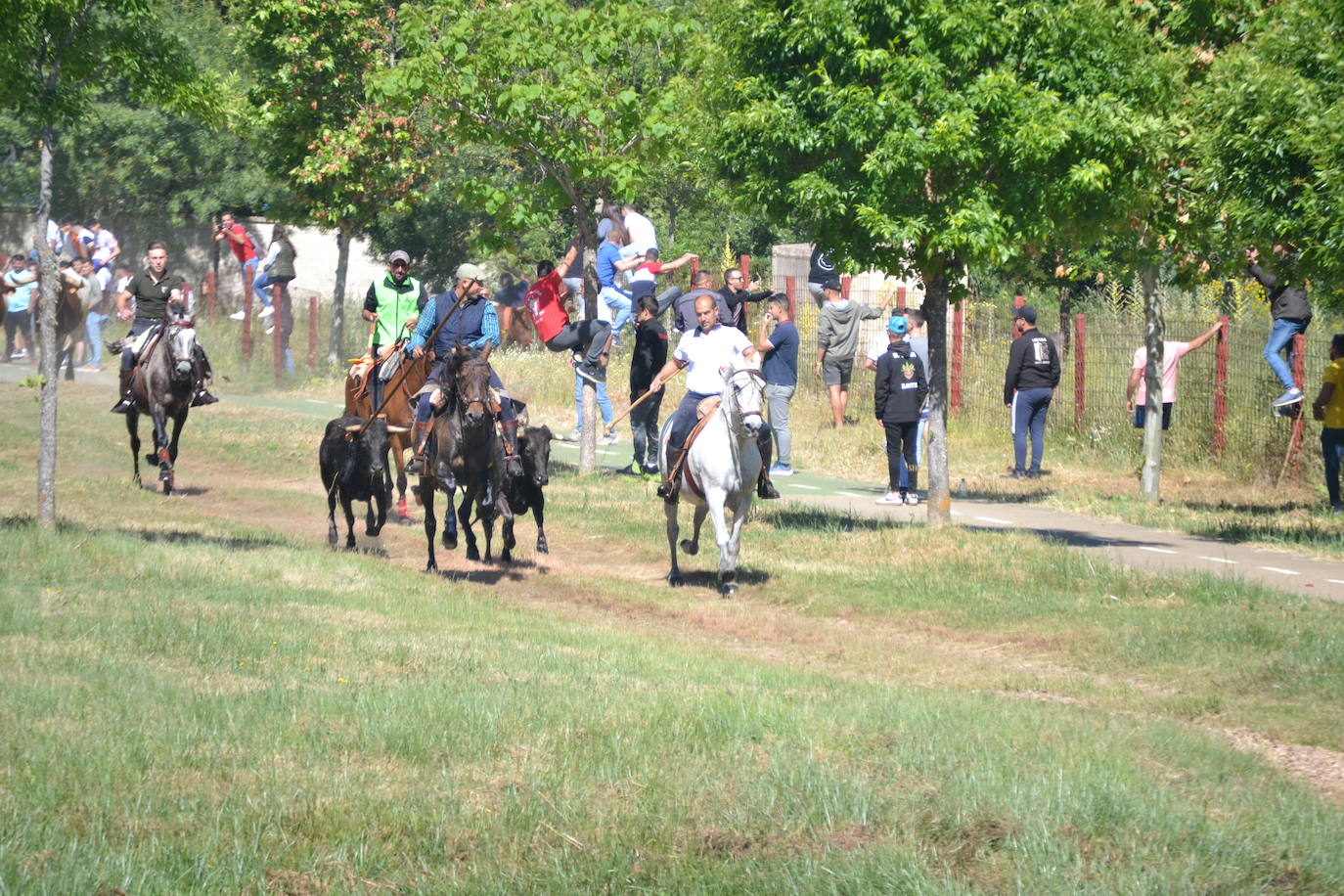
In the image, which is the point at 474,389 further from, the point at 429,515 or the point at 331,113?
the point at 331,113

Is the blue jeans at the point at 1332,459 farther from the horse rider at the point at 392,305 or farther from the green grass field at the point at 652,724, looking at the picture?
the horse rider at the point at 392,305

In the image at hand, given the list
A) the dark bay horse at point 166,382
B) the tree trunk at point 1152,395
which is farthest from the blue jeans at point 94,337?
the tree trunk at point 1152,395

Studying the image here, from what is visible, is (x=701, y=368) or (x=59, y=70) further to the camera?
(x=701, y=368)

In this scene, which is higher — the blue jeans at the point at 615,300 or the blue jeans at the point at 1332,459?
the blue jeans at the point at 615,300

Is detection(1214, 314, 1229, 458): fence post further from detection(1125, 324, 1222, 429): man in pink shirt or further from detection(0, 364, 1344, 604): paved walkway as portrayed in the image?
detection(0, 364, 1344, 604): paved walkway

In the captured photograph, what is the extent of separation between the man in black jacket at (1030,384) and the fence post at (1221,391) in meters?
2.34

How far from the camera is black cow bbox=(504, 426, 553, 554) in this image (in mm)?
15898

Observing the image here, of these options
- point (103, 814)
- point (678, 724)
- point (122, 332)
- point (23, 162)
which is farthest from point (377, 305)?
point (23, 162)

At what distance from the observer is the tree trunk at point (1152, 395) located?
20109mm

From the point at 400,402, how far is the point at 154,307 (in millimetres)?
5093

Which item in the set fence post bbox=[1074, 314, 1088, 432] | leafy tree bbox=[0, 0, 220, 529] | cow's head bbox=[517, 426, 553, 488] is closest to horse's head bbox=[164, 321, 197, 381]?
leafy tree bbox=[0, 0, 220, 529]

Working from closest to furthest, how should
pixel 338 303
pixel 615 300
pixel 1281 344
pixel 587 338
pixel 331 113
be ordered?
pixel 1281 344 → pixel 587 338 → pixel 615 300 → pixel 331 113 → pixel 338 303

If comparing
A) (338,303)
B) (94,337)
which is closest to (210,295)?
(94,337)

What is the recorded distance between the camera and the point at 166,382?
796 inches
